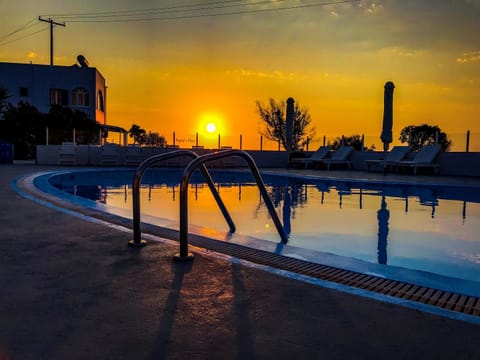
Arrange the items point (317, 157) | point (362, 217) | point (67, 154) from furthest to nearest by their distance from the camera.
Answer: point (317, 157), point (67, 154), point (362, 217)

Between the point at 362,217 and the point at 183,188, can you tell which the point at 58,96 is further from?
the point at 183,188

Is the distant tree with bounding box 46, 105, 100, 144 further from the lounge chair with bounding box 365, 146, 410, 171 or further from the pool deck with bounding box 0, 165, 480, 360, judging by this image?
the pool deck with bounding box 0, 165, 480, 360

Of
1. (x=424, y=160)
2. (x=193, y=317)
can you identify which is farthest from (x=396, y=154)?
(x=193, y=317)

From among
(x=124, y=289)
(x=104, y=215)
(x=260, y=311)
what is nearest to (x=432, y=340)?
(x=260, y=311)

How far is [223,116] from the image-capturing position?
22.0 meters

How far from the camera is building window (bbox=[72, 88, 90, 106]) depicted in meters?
31.9

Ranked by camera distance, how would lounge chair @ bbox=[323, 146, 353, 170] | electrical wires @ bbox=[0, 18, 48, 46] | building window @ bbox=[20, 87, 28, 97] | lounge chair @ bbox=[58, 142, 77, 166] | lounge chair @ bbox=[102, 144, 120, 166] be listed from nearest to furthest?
lounge chair @ bbox=[323, 146, 353, 170] < lounge chair @ bbox=[58, 142, 77, 166] < lounge chair @ bbox=[102, 144, 120, 166] < electrical wires @ bbox=[0, 18, 48, 46] < building window @ bbox=[20, 87, 28, 97]

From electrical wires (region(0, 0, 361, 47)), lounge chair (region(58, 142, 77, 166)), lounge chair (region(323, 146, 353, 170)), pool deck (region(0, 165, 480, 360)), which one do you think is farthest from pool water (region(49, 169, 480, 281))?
electrical wires (region(0, 0, 361, 47))

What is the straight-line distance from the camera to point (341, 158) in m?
17.7

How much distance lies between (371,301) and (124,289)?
139 cm

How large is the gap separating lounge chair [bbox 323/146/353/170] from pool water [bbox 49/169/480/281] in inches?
265

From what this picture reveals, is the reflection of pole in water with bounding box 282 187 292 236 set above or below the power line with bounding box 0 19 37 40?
below

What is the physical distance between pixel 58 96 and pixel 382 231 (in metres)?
31.8

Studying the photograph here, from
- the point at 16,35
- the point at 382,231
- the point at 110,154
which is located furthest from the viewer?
the point at 16,35
